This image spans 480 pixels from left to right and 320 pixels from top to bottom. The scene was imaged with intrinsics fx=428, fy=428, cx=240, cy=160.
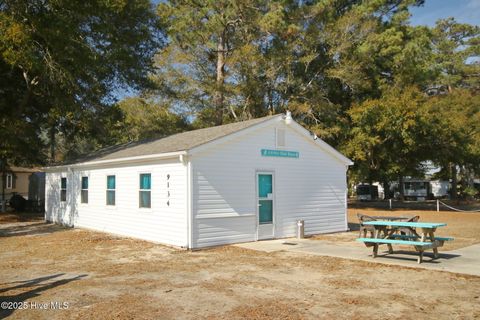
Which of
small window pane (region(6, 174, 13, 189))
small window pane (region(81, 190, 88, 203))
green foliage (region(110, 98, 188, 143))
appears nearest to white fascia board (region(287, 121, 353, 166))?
small window pane (region(81, 190, 88, 203))

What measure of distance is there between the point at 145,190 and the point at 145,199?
0.32m

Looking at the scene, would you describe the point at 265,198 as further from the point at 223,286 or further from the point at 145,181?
the point at 223,286

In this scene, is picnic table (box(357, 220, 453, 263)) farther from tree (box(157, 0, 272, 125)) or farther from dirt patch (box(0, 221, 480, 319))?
tree (box(157, 0, 272, 125))

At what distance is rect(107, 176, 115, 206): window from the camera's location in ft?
52.9

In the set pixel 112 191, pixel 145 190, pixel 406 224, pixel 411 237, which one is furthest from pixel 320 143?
pixel 112 191

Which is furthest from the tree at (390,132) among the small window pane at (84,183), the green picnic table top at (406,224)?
the green picnic table top at (406,224)

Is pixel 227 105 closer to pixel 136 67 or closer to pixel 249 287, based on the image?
pixel 136 67

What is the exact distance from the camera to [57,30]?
1703cm

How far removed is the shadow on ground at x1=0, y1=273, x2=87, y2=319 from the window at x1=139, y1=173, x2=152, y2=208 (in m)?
5.14

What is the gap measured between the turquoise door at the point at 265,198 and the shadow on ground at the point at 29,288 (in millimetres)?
6662

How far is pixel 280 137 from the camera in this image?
15.0m

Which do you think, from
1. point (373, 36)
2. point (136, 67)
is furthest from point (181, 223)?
point (373, 36)

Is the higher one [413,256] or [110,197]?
[110,197]

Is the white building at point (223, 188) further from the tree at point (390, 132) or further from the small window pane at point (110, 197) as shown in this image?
the tree at point (390, 132)
